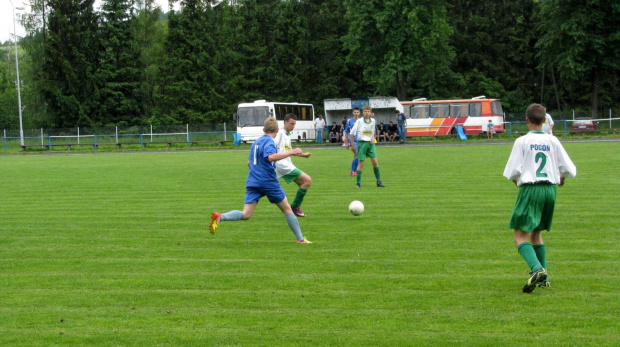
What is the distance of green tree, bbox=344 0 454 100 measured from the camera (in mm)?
56125

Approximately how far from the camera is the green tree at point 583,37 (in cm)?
5322

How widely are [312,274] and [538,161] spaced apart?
2609mm

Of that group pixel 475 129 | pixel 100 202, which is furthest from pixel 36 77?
pixel 100 202

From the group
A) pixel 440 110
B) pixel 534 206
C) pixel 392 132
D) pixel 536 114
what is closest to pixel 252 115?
pixel 392 132

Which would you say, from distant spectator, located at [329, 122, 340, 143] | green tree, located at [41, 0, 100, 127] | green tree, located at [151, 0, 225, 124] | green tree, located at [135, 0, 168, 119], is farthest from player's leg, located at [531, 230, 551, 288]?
green tree, located at [135, 0, 168, 119]

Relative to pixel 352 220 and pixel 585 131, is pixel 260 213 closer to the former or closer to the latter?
pixel 352 220

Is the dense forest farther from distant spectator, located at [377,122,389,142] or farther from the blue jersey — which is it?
the blue jersey

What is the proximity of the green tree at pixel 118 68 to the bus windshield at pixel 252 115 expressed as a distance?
22.5 meters

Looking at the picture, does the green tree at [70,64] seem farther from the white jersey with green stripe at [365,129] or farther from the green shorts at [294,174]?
the green shorts at [294,174]

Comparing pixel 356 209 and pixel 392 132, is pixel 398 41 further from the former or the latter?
pixel 356 209

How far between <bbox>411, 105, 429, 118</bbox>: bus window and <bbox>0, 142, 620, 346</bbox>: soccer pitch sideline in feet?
113

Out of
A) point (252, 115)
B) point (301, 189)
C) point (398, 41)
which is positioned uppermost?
point (398, 41)

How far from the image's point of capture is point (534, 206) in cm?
654

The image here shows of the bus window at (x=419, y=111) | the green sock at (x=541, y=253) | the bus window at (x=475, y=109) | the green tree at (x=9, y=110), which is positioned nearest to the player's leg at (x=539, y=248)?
the green sock at (x=541, y=253)
